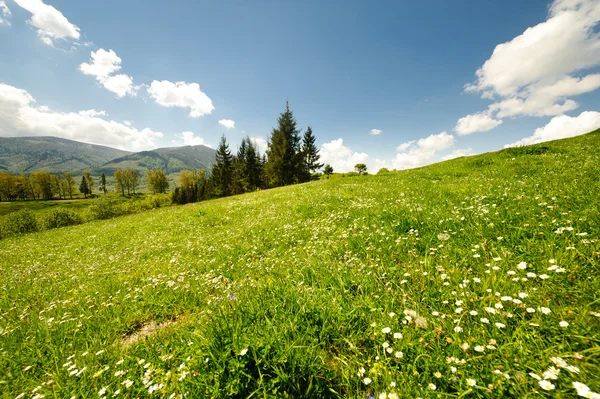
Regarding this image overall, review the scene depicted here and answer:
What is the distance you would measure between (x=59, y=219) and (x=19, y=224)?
3.82 m

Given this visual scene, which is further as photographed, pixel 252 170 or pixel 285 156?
pixel 252 170

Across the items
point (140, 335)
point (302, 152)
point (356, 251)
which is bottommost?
point (140, 335)

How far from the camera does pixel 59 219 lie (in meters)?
34.8

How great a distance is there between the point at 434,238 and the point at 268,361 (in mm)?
4594

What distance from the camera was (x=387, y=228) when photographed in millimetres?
6527

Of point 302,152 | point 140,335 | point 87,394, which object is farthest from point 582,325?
point 302,152

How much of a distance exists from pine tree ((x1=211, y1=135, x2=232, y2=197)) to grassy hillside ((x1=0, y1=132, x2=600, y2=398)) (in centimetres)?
6786

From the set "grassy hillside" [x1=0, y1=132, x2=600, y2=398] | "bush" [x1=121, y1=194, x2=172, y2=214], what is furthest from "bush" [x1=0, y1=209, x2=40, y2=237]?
"grassy hillside" [x1=0, y1=132, x2=600, y2=398]

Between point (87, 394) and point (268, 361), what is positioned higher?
point (268, 361)

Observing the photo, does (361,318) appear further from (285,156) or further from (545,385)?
Result: (285,156)

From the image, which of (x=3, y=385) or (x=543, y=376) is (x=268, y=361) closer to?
(x=543, y=376)

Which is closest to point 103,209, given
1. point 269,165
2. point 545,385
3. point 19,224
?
point 19,224

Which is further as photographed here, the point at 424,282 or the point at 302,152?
the point at 302,152

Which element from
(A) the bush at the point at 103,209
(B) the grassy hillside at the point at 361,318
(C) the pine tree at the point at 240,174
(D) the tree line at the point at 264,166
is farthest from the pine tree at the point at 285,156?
(B) the grassy hillside at the point at 361,318
